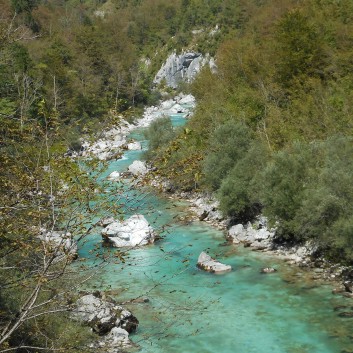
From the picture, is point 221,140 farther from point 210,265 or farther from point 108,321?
point 108,321

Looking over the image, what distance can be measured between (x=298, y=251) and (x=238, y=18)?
254 ft

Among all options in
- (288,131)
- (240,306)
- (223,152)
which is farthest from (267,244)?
(288,131)

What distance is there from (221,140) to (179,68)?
8873 cm

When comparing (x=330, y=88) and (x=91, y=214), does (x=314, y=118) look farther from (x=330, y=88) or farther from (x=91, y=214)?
(x=91, y=214)

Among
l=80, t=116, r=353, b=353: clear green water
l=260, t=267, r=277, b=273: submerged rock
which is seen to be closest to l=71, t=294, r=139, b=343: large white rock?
l=80, t=116, r=353, b=353: clear green water

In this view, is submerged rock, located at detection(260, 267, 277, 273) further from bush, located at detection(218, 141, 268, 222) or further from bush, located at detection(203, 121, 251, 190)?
bush, located at detection(203, 121, 251, 190)

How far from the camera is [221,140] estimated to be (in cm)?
3061

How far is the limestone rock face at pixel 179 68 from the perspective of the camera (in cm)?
11144

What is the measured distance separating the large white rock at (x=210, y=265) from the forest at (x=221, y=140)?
402cm

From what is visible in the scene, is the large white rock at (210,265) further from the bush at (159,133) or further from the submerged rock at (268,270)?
the bush at (159,133)

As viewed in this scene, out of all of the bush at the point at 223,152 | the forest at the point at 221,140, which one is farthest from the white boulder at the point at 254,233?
the bush at the point at 223,152

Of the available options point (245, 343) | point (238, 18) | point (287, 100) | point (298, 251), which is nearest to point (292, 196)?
point (298, 251)

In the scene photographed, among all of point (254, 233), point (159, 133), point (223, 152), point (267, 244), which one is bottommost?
point (267, 244)

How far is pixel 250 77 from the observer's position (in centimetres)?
4494
